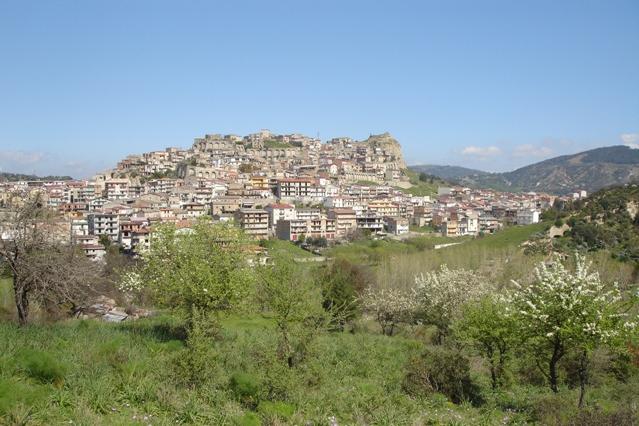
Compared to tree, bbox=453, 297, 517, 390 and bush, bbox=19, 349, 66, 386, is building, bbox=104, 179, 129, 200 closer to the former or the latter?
tree, bbox=453, 297, 517, 390

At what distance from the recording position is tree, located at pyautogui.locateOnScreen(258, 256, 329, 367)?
36.6 ft

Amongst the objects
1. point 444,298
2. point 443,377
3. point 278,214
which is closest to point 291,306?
point 443,377

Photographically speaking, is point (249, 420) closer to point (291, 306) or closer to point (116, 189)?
point (291, 306)

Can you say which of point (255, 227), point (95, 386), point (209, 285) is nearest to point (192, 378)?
point (95, 386)

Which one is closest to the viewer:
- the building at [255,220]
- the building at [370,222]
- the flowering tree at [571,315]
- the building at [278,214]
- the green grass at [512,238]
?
the flowering tree at [571,315]

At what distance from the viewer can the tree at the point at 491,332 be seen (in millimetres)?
13406

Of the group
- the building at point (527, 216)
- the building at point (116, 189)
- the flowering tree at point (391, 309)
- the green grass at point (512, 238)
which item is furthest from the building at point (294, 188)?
the flowering tree at point (391, 309)

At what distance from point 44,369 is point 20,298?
23.6 feet

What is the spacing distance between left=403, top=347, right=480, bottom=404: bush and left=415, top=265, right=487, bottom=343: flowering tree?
12252 mm

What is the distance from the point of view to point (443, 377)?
11828mm

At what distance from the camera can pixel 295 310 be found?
12.8 meters

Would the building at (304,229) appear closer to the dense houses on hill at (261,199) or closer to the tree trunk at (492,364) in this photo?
the dense houses on hill at (261,199)

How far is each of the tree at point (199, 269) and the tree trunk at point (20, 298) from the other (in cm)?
351

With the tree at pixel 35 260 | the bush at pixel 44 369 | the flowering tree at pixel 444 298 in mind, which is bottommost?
the flowering tree at pixel 444 298
